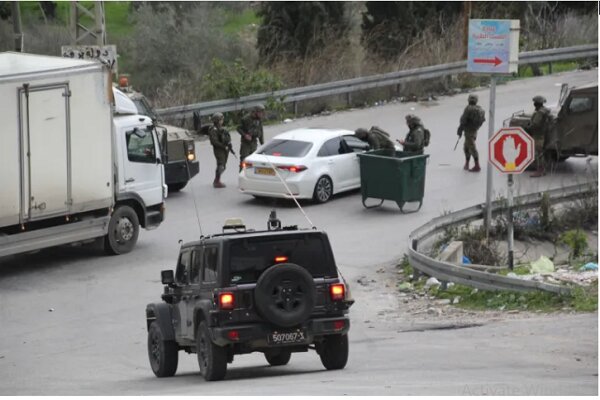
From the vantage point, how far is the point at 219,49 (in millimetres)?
50750

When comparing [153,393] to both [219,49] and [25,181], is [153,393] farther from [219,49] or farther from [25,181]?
[219,49]

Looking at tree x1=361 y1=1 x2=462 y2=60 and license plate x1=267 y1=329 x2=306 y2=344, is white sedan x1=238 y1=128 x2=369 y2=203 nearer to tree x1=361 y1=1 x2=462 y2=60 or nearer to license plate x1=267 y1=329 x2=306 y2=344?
license plate x1=267 y1=329 x2=306 y2=344

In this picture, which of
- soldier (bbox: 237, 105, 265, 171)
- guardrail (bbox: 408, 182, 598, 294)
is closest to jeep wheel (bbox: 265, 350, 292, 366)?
guardrail (bbox: 408, 182, 598, 294)

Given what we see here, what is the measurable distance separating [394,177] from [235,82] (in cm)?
1058

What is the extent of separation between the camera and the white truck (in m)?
19.4

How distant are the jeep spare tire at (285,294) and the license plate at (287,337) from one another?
156mm

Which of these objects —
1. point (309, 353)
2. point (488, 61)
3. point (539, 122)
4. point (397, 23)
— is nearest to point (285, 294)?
point (309, 353)

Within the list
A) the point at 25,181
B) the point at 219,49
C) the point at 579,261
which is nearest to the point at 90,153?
the point at 25,181

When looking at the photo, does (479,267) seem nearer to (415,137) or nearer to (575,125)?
(415,137)

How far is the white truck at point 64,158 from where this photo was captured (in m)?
19.4

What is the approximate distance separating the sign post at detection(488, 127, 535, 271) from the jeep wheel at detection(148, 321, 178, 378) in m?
6.75

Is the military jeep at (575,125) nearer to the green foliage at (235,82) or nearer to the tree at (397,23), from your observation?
the green foliage at (235,82)

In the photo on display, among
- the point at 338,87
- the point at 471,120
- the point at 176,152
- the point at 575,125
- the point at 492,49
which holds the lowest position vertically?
the point at 176,152

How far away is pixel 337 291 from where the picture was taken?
12.5 m
